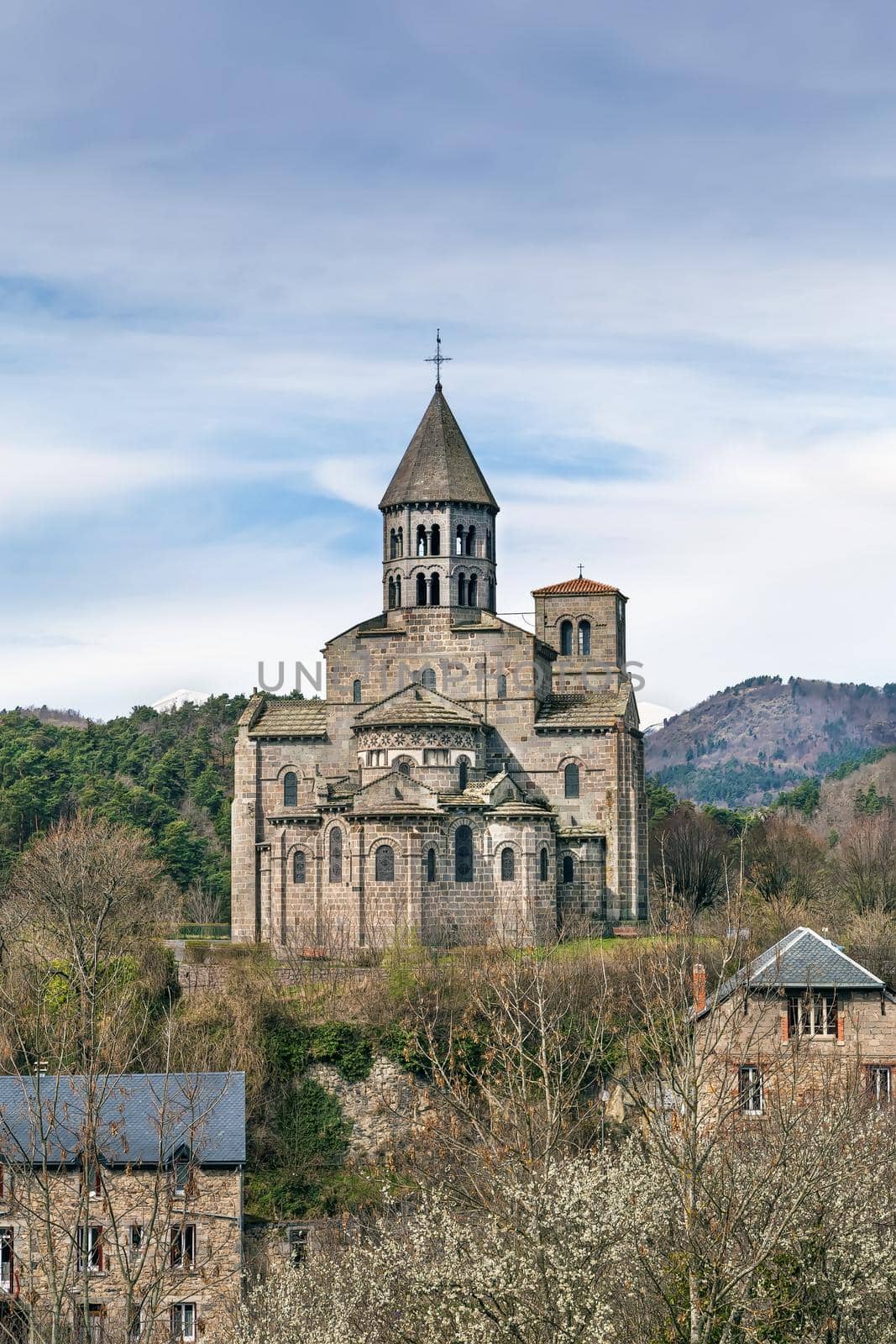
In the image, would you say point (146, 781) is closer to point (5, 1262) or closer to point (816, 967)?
point (5, 1262)

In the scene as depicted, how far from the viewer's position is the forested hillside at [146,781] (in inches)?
3647

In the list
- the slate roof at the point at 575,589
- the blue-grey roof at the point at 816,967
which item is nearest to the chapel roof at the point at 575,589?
the slate roof at the point at 575,589

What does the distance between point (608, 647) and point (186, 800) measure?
33873 millimetres

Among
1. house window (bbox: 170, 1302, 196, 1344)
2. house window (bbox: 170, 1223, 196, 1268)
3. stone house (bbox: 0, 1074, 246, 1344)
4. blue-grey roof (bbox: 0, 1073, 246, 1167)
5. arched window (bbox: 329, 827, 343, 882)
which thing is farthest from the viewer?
arched window (bbox: 329, 827, 343, 882)

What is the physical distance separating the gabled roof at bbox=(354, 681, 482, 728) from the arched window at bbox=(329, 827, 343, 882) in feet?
13.8

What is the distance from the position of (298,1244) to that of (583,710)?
1160 inches

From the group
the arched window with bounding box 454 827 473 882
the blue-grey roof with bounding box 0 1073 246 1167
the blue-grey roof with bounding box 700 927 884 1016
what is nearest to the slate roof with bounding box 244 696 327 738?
the arched window with bounding box 454 827 473 882

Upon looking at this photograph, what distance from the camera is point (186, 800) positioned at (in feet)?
346

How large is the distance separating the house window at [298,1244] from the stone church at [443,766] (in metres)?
15.1

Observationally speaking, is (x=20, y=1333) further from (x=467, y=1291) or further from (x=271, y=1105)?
(x=467, y=1291)

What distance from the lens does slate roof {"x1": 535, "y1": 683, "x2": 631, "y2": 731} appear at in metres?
72.1

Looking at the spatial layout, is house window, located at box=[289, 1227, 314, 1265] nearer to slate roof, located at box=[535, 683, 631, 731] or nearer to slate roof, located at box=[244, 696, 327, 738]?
slate roof, located at box=[535, 683, 631, 731]

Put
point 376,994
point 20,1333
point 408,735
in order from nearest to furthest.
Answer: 1. point 20,1333
2. point 376,994
3. point 408,735

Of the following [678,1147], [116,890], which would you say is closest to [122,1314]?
[678,1147]
